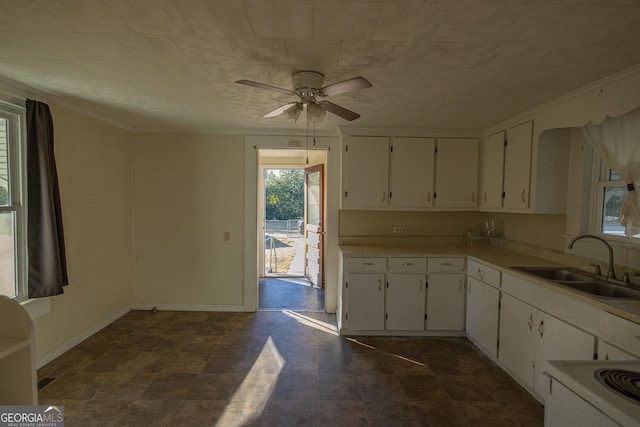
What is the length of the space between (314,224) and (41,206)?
3567 mm

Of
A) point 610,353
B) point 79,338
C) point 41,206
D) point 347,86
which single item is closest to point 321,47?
point 347,86

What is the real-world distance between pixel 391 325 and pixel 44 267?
3.29m

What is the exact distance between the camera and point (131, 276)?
157 inches

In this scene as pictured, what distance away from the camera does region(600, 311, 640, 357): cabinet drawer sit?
5.12 feet

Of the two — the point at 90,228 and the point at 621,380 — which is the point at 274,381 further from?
the point at 90,228

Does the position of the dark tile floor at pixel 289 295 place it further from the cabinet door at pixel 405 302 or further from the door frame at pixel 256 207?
the cabinet door at pixel 405 302

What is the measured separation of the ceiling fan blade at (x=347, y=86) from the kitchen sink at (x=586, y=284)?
6.25ft

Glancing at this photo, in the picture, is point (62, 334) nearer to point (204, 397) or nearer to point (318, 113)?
point (204, 397)

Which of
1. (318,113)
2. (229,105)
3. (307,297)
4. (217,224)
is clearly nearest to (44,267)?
(217,224)

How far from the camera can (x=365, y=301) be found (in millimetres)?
3334

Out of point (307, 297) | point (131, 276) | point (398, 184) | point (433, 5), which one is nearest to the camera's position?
point (433, 5)

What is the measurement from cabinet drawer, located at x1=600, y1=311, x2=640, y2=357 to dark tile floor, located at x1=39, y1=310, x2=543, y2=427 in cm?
84

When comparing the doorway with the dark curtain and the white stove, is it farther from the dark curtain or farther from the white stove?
the white stove

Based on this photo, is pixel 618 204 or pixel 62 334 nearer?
pixel 618 204
